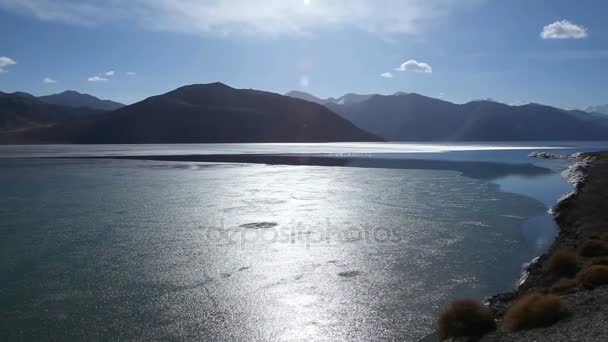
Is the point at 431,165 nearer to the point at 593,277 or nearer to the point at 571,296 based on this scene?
the point at 593,277

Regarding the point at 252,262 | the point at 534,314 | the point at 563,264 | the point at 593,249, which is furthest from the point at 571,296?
the point at 252,262

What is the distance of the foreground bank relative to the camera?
8.32m

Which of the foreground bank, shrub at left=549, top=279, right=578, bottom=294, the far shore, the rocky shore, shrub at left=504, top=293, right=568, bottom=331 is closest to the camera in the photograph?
the rocky shore

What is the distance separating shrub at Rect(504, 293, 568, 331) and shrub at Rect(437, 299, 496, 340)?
0.43m

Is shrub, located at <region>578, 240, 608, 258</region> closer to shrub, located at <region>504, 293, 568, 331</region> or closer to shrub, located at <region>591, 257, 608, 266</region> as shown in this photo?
shrub, located at <region>591, 257, 608, 266</region>

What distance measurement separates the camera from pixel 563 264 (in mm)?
13164

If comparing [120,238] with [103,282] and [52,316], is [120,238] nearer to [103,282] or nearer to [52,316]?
[103,282]

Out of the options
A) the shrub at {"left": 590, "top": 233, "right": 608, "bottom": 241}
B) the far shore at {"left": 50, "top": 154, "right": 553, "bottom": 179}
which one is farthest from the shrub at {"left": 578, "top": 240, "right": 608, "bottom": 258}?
the far shore at {"left": 50, "top": 154, "right": 553, "bottom": 179}

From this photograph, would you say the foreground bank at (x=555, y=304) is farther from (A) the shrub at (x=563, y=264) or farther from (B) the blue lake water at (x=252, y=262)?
(B) the blue lake water at (x=252, y=262)

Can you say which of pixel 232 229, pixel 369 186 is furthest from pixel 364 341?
pixel 369 186

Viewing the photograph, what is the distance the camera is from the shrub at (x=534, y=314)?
8.81 m

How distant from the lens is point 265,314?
1038 centimetres

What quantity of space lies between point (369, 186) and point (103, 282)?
25.4m

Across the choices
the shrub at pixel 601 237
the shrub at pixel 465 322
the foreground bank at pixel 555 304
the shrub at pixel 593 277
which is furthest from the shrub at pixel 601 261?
the shrub at pixel 465 322
